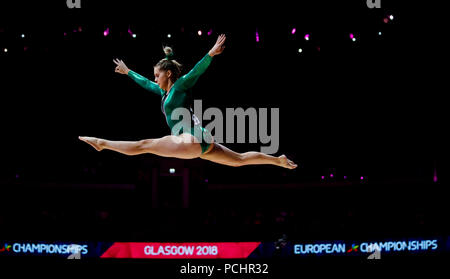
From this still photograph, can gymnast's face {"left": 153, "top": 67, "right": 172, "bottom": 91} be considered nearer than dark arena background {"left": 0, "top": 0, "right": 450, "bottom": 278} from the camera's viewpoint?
Yes

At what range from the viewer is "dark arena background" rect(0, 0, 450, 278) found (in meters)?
7.55

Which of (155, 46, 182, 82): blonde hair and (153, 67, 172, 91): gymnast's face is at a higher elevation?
(155, 46, 182, 82): blonde hair

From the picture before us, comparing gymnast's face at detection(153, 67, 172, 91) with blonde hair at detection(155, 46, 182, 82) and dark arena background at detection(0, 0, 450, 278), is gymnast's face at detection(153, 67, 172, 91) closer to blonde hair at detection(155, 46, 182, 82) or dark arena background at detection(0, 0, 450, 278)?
blonde hair at detection(155, 46, 182, 82)

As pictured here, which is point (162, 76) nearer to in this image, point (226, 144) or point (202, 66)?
point (202, 66)

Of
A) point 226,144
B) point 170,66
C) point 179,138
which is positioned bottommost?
point 179,138

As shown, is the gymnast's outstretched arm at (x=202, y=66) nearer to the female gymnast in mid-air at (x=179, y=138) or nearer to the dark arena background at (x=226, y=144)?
the female gymnast in mid-air at (x=179, y=138)

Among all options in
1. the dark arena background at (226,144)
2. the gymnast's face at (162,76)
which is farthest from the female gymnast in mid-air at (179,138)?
the dark arena background at (226,144)

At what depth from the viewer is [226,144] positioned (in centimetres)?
1142

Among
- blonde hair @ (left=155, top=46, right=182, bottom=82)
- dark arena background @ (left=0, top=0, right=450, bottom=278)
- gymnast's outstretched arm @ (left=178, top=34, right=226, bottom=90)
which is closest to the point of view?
gymnast's outstretched arm @ (left=178, top=34, right=226, bottom=90)

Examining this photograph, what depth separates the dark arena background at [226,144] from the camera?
755 cm

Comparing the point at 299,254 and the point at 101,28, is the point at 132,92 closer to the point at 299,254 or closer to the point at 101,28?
the point at 101,28

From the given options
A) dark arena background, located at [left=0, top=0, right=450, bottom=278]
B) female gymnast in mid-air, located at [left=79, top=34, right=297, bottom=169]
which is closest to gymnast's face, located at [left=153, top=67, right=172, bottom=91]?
female gymnast in mid-air, located at [left=79, top=34, right=297, bottom=169]

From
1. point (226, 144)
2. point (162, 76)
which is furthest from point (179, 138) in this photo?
point (226, 144)
